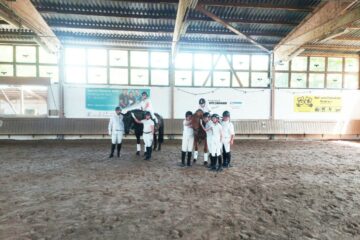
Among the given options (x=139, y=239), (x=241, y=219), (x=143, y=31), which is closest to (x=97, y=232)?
(x=139, y=239)

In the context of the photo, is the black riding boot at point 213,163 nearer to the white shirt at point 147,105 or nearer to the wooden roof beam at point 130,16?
the white shirt at point 147,105

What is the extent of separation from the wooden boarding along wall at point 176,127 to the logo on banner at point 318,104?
2.28ft

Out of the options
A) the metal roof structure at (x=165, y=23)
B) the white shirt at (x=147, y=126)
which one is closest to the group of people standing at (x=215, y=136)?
the white shirt at (x=147, y=126)

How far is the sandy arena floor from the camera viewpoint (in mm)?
3059

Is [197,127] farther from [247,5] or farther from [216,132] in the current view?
[247,5]

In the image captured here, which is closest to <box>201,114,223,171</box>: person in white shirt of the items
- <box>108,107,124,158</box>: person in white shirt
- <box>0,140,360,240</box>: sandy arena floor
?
<box>0,140,360,240</box>: sandy arena floor

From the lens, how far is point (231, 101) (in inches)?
518

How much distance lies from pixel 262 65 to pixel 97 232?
12555 millimetres

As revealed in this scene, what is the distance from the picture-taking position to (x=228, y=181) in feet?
17.5

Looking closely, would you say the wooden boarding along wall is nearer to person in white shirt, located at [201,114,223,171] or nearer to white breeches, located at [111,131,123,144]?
white breeches, located at [111,131,123,144]

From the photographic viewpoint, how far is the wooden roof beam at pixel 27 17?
859 cm

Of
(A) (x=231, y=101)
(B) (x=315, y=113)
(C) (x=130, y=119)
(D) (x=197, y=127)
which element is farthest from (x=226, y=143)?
(B) (x=315, y=113)

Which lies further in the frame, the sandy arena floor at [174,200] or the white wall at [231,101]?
the white wall at [231,101]

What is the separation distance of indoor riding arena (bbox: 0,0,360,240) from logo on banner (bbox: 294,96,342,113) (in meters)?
0.05
